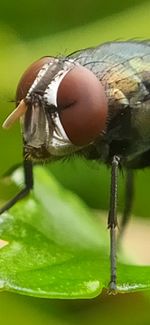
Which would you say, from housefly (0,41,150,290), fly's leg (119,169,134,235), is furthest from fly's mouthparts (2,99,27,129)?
fly's leg (119,169,134,235)

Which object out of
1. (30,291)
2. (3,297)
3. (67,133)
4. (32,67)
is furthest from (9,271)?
(32,67)

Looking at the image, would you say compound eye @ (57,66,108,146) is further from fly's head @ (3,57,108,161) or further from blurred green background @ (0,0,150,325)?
blurred green background @ (0,0,150,325)

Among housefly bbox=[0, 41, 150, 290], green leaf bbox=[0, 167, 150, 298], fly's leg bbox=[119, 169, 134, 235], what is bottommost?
fly's leg bbox=[119, 169, 134, 235]

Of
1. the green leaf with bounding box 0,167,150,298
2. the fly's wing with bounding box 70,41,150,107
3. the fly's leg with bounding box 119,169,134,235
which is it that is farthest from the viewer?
the fly's leg with bounding box 119,169,134,235

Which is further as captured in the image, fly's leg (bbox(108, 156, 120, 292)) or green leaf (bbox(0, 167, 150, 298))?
fly's leg (bbox(108, 156, 120, 292))

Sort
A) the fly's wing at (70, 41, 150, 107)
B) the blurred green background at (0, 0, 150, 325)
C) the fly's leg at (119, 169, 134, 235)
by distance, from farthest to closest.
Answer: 1. the fly's leg at (119, 169, 134, 235)
2. the fly's wing at (70, 41, 150, 107)
3. the blurred green background at (0, 0, 150, 325)

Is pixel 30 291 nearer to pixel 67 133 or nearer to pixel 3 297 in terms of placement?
pixel 3 297

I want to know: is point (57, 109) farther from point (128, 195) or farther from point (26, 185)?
point (128, 195)
